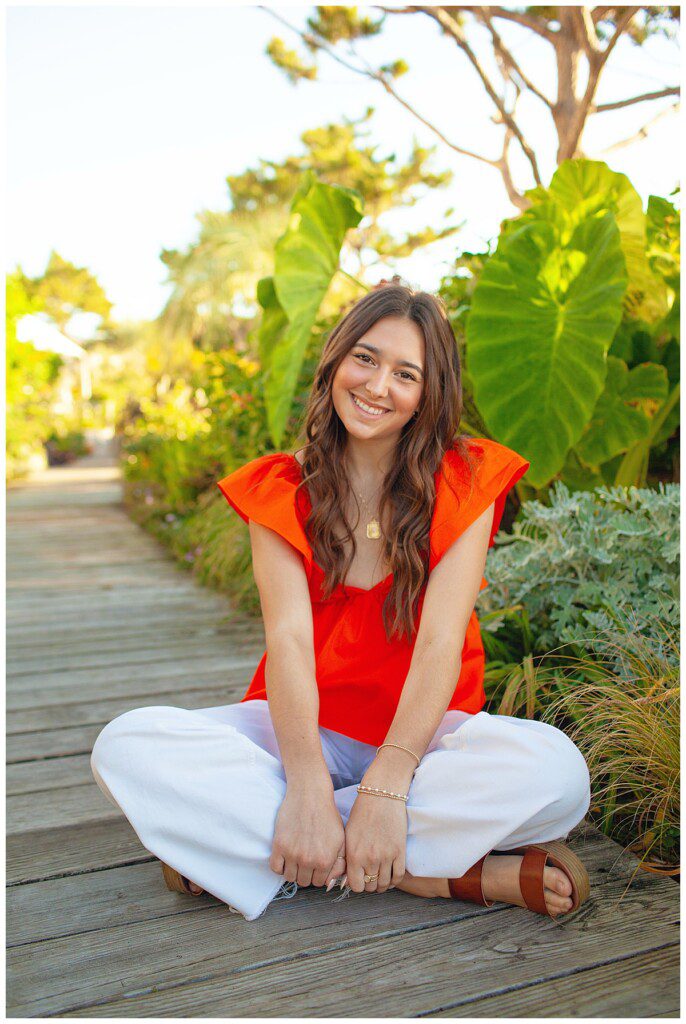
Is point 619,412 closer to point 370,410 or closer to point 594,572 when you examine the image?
point 594,572

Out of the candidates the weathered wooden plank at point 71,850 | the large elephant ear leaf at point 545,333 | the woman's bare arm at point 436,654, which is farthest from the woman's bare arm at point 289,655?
the large elephant ear leaf at point 545,333

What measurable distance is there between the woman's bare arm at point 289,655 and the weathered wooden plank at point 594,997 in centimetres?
42

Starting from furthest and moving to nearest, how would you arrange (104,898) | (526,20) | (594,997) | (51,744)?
(526,20), (51,744), (104,898), (594,997)

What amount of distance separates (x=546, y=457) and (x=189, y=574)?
3.04m

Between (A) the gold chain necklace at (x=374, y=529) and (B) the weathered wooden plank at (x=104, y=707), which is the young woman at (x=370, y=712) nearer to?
(A) the gold chain necklace at (x=374, y=529)

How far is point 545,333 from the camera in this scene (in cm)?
232

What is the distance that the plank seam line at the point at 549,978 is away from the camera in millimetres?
1188

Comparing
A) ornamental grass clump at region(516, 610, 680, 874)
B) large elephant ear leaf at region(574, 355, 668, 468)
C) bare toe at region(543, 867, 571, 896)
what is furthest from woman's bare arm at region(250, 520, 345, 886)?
large elephant ear leaf at region(574, 355, 668, 468)

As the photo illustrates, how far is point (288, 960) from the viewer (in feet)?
4.25

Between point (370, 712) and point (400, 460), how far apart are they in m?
0.52

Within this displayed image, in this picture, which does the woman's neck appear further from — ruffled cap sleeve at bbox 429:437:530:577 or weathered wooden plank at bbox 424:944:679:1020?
weathered wooden plank at bbox 424:944:679:1020

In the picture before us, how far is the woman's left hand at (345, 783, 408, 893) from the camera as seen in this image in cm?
134

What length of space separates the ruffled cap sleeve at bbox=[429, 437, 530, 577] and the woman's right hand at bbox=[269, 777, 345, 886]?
494 mm

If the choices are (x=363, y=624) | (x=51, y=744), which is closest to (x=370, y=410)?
(x=363, y=624)
